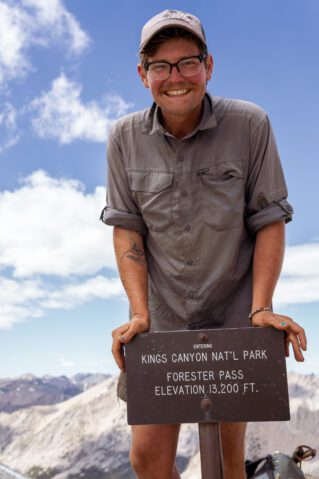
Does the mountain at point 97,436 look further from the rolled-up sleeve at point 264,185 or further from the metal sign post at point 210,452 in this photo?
the metal sign post at point 210,452

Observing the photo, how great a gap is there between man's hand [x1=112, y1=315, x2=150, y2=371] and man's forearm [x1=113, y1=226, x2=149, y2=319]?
17 centimetres

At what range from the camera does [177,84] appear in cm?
220

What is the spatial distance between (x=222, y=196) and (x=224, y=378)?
70cm

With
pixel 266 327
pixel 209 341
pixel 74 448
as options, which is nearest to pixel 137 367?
pixel 209 341

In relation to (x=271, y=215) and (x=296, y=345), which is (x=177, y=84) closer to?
(x=271, y=215)

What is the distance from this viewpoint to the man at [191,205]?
7.33ft

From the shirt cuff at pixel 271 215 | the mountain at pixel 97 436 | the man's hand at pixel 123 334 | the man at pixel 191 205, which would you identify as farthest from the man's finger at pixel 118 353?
the mountain at pixel 97 436

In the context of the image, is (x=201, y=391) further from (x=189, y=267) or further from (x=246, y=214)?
(x=246, y=214)

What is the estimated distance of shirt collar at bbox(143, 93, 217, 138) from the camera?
7.70 ft

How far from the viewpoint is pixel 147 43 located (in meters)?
2.23

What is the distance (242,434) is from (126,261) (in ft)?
2.95

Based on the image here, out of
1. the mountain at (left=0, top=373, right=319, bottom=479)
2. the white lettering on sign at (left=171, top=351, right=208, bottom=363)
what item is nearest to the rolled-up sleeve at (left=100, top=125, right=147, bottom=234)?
the white lettering on sign at (left=171, top=351, right=208, bottom=363)

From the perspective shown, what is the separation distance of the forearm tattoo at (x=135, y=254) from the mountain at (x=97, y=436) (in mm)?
18956

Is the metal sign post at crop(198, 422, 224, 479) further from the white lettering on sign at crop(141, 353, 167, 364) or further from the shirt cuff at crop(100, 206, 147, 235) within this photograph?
the shirt cuff at crop(100, 206, 147, 235)
